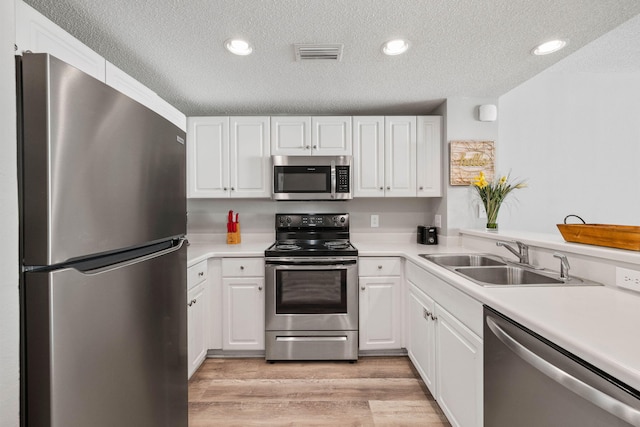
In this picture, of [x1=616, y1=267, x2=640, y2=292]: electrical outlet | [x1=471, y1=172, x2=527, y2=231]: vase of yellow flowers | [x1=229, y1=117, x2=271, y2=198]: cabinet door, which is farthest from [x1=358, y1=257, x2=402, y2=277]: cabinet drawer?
[x1=616, y1=267, x2=640, y2=292]: electrical outlet

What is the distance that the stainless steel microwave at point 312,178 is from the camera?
2.71 m

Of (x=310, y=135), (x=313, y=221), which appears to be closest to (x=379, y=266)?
(x=313, y=221)

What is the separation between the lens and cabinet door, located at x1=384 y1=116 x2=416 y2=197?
2762 mm

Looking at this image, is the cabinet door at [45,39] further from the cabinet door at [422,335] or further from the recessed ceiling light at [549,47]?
the recessed ceiling light at [549,47]

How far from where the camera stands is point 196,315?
2205mm

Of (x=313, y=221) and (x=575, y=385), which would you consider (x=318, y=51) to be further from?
(x=575, y=385)

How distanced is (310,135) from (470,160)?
149 cm

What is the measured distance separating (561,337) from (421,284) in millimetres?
1246

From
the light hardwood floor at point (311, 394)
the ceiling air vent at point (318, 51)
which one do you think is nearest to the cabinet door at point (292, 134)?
the ceiling air vent at point (318, 51)

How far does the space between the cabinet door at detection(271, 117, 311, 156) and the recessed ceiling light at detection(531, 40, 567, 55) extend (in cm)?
174

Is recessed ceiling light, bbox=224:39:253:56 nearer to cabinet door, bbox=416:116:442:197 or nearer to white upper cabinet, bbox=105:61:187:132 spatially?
white upper cabinet, bbox=105:61:187:132

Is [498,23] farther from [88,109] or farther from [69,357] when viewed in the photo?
[69,357]

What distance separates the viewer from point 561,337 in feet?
2.60

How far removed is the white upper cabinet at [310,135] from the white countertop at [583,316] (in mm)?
1662
